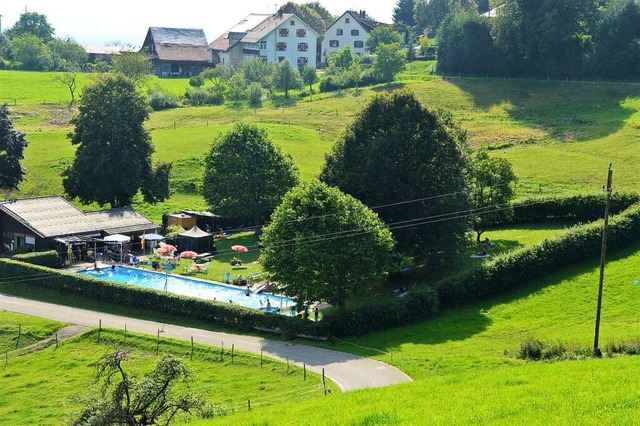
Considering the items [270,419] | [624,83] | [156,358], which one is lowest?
[156,358]

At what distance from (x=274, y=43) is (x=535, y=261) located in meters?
105

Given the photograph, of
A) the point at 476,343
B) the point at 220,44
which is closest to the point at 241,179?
the point at 476,343

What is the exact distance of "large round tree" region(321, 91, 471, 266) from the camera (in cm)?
6119

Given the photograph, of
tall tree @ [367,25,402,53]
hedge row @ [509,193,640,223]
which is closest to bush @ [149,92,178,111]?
tall tree @ [367,25,402,53]

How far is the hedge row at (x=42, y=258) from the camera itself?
64.6 metres

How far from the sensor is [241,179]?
76.0 meters

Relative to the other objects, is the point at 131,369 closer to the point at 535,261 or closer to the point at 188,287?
the point at 188,287

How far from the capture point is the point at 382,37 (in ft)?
497

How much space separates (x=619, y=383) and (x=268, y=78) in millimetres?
105469

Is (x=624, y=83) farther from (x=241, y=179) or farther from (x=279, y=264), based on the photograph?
(x=279, y=264)

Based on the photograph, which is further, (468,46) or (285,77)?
(285,77)

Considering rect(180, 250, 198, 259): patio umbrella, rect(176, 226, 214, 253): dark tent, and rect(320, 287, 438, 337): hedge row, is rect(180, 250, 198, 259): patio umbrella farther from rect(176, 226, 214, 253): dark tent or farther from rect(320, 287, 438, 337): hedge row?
rect(320, 287, 438, 337): hedge row

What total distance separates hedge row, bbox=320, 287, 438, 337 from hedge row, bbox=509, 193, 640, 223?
1980 centimetres

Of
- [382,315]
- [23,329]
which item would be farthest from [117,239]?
[382,315]
